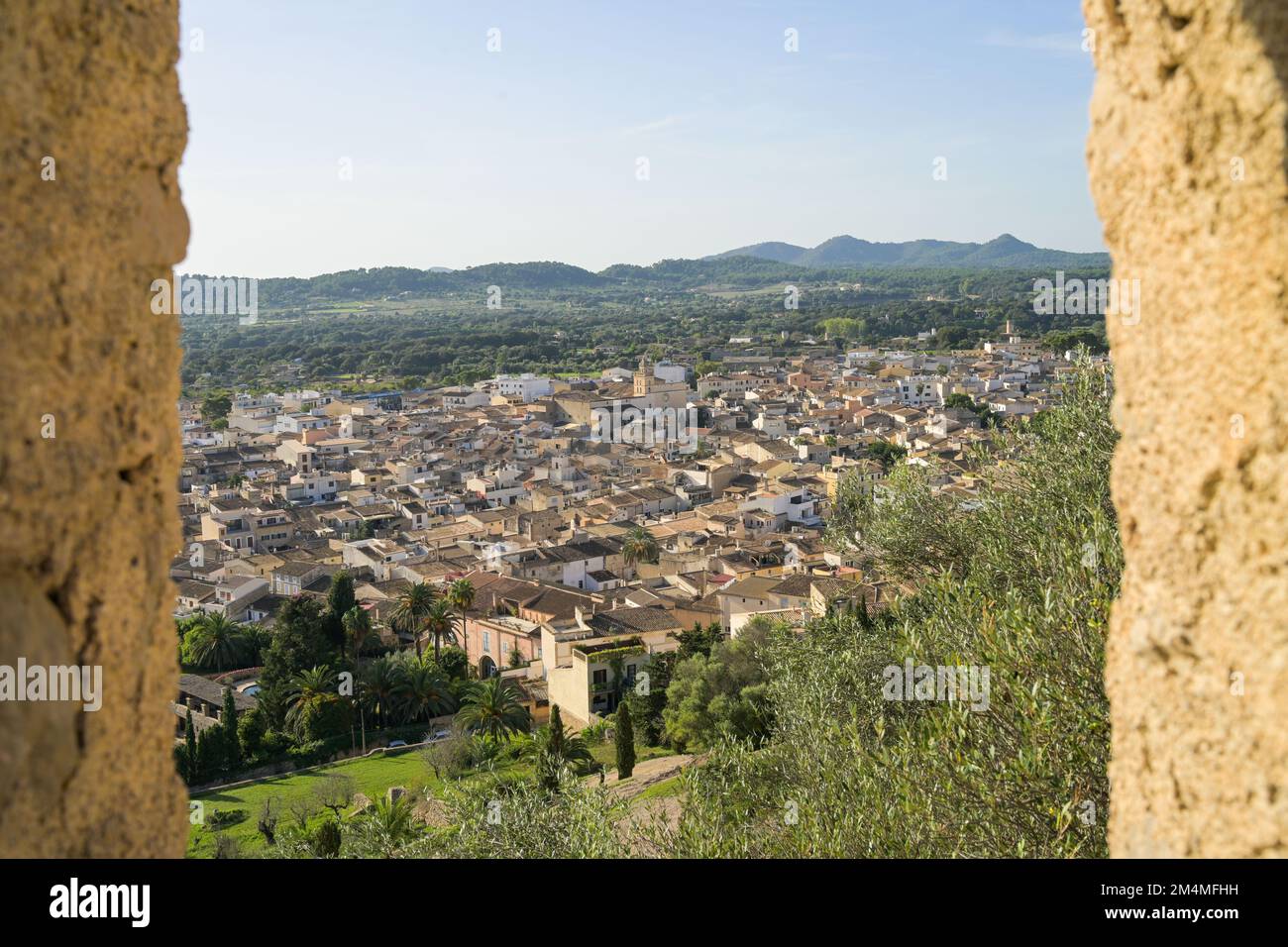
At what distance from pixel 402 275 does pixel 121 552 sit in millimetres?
198390

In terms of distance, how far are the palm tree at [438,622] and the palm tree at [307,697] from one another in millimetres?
3167

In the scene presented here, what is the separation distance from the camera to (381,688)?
27531 mm

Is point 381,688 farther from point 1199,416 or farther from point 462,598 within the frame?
point 1199,416

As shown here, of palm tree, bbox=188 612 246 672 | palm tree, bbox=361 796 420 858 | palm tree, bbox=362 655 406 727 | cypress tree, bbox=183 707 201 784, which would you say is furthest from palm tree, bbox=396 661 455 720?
palm tree, bbox=361 796 420 858

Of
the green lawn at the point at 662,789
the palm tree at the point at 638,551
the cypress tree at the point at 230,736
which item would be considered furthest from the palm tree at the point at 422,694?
the palm tree at the point at 638,551

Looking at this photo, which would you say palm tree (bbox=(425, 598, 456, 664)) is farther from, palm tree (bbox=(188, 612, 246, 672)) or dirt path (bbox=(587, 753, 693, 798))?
dirt path (bbox=(587, 753, 693, 798))

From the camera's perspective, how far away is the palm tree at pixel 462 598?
105 ft

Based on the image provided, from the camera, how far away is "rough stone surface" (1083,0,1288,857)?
227cm

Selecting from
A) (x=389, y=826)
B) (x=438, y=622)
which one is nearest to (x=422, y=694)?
(x=438, y=622)

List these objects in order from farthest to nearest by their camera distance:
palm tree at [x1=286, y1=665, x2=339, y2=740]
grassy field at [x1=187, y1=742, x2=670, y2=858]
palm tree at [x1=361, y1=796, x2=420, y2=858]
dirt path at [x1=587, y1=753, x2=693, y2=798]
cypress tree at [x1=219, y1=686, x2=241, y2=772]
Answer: palm tree at [x1=286, y1=665, x2=339, y2=740], cypress tree at [x1=219, y1=686, x2=241, y2=772], grassy field at [x1=187, y1=742, x2=670, y2=858], dirt path at [x1=587, y1=753, x2=693, y2=798], palm tree at [x1=361, y1=796, x2=420, y2=858]

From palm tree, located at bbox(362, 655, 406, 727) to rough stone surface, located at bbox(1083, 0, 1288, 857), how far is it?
26.2 metres

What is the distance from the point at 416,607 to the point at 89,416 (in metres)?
29.7
